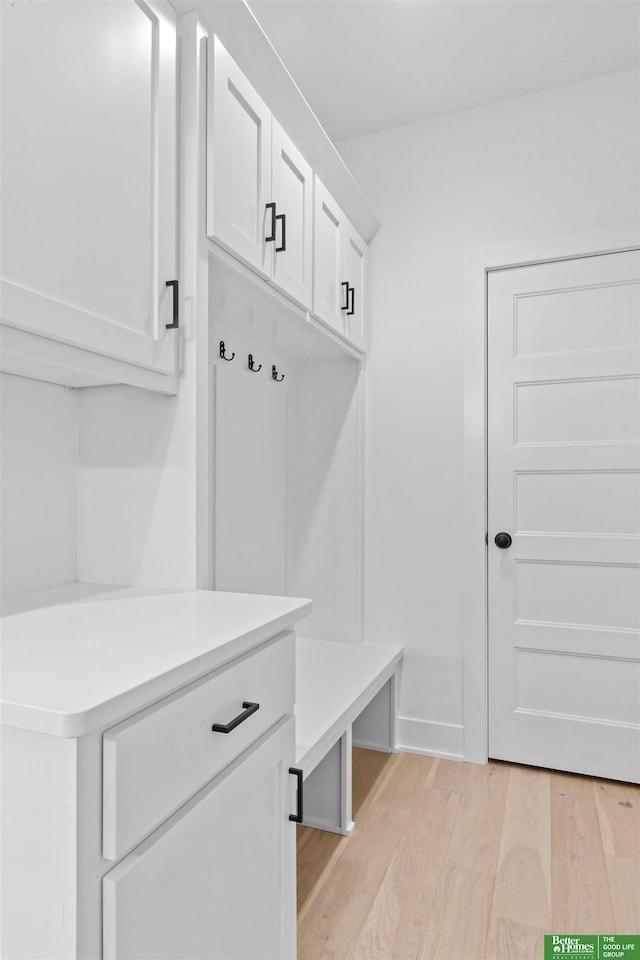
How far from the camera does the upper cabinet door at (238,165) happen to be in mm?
1287

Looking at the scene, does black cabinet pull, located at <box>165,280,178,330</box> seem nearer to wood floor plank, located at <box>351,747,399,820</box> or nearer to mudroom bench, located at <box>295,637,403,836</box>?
mudroom bench, located at <box>295,637,403,836</box>

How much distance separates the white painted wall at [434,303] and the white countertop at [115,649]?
1358 millimetres

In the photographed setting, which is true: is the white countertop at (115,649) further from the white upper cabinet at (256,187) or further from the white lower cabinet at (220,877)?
the white upper cabinet at (256,187)

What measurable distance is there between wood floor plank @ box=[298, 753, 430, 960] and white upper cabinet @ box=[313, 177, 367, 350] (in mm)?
1642

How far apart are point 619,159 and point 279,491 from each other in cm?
179

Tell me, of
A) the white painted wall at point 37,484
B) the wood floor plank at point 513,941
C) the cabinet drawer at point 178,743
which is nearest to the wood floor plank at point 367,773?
the wood floor plank at point 513,941

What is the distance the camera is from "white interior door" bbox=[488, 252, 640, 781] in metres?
2.11

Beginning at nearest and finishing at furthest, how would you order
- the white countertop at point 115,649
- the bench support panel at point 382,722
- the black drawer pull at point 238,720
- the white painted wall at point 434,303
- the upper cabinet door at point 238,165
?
the white countertop at point 115,649 → the black drawer pull at point 238,720 → the upper cabinet door at point 238,165 → the white painted wall at point 434,303 → the bench support panel at point 382,722

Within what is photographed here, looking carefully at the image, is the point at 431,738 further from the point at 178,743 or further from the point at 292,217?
the point at 292,217

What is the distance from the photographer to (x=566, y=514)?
86.4 inches

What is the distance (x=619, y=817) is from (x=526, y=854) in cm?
44

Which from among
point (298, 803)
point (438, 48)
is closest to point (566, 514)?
point (298, 803)

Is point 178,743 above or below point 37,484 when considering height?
below

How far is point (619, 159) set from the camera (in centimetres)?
212
